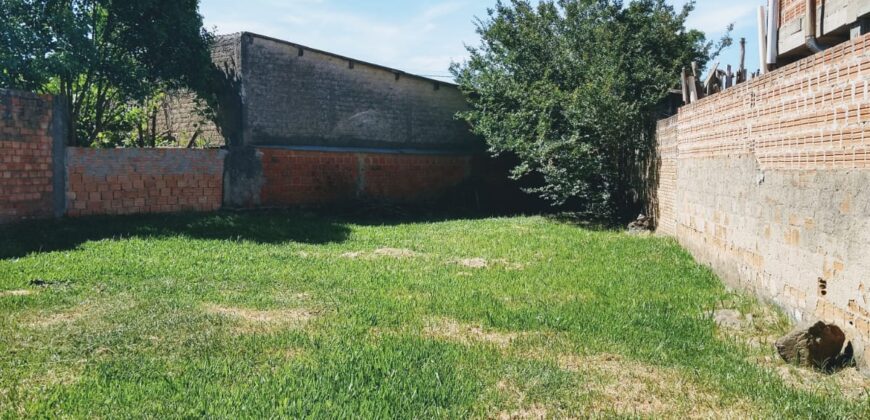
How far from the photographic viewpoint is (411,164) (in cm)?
1717

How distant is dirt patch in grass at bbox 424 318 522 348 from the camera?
496 cm

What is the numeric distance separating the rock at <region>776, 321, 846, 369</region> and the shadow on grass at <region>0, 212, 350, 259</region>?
7.58 m

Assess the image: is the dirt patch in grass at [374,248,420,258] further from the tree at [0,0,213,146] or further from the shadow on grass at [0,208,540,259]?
the tree at [0,0,213,146]

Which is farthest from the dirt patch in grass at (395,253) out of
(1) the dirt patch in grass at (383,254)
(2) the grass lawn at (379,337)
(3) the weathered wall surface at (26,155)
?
(3) the weathered wall surface at (26,155)

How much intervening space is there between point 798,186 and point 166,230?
9.26 meters

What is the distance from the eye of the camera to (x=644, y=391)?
3957 millimetres

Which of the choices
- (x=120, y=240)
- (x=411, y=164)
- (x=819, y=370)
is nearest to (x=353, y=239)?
(x=120, y=240)

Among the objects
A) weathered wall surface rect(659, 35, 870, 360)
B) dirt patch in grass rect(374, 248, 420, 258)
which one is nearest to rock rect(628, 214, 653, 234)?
weathered wall surface rect(659, 35, 870, 360)

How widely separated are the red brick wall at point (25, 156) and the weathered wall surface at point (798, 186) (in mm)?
10418

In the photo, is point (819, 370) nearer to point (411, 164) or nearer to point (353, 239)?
point (353, 239)

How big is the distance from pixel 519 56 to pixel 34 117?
34.4 ft

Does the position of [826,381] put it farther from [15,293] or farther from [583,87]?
[583,87]

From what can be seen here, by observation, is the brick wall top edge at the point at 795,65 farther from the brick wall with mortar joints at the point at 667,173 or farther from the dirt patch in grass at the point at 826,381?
the dirt patch in grass at the point at 826,381

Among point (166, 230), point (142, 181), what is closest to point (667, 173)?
point (166, 230)
